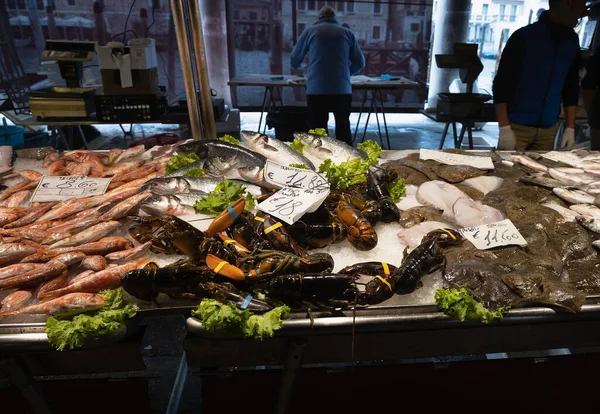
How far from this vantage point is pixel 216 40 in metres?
8.66

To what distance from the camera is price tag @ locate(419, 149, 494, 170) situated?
2.93m

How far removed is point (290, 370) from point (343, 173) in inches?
49.2

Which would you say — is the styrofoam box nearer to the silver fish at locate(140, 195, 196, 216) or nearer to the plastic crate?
the plastic crate

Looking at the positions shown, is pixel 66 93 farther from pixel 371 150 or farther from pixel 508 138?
pixel 508 138

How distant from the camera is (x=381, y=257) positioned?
2.03 metres

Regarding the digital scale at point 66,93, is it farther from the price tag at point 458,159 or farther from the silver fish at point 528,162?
the silver fish at point 528,162

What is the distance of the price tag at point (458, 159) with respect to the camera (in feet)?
9.61

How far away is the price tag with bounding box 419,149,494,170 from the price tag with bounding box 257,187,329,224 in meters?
1.20

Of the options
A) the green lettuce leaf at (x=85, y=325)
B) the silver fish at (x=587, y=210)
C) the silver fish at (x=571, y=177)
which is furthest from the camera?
the silver fish at (x=571, y=177)

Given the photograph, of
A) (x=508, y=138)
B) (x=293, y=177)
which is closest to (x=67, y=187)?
(x=293, y=177)

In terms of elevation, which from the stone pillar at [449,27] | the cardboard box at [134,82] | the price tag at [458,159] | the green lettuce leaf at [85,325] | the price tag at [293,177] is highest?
the stone pillar at [449,27]

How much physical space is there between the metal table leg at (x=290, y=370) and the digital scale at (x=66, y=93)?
490 cm

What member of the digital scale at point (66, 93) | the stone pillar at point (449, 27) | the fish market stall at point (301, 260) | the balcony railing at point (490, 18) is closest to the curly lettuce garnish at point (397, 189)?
the fish market stall at point (301, 260)

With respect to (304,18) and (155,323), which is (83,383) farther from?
(304,18)
